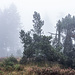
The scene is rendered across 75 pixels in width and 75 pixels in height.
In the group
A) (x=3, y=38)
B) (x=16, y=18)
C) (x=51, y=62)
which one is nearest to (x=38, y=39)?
(x=51, y=62)

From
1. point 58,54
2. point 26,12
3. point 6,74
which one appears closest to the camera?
point 6,74

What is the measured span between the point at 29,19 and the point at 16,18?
2534 inches

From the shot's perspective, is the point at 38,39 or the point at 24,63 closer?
the point at 24,63

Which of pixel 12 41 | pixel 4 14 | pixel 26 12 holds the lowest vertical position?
pixel 12 41

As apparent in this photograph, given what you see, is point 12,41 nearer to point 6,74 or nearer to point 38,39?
point 38,39

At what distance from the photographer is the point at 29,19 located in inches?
4710

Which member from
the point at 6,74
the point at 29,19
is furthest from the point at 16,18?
the point at 29,19

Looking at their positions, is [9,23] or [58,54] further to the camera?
[9,23]

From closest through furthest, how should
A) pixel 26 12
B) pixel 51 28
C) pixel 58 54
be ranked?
pixel 58 54
pixel 51 28
pixel 26 12

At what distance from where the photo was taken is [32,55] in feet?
45.4

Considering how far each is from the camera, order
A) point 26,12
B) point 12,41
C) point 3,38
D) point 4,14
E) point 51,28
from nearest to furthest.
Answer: point 3,38, point 12,41, point 4,14, point 51,28, point 26,12

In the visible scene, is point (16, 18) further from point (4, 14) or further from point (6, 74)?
point (6, 74)

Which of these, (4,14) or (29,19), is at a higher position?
(29,19)

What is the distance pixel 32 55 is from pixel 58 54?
2.49 metres
